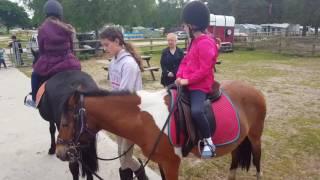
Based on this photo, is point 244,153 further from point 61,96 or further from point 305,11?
point 305,11

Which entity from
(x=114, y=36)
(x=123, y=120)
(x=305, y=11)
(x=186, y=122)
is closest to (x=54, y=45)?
(x=114, y=36)

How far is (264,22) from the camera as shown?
60031 millimetres

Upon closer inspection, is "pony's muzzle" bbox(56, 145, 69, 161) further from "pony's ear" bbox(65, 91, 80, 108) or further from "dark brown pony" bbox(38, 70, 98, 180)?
"dark brown pony" bbox(38, 70, 98, 180)

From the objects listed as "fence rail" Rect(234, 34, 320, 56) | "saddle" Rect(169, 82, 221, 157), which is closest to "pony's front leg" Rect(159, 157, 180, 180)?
"saddle" Rect(169, 82, 221, 157)

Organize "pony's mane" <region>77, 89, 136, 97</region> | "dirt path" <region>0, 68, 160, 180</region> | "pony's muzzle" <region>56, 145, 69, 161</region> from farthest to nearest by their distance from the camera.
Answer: "dirt path" <region>0, 68, 160, 180</region> → "pony's mane" <region>77, 89, 136, 97</region> → "pony's muzzle" <region>56, 145, 69, 161</region>

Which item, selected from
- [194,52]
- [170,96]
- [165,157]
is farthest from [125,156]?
[194,52]

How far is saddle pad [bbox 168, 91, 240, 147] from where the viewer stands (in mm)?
2938

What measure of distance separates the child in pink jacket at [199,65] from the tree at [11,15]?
277 feet

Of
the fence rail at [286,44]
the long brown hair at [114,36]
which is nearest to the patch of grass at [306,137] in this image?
the long brown hair at [114,36]

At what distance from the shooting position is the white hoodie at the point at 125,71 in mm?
3000

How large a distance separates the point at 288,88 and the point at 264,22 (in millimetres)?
54268

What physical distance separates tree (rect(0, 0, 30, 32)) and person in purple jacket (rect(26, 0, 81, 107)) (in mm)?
82889

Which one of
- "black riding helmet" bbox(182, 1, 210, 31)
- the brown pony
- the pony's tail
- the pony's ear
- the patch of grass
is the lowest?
the patch of grass

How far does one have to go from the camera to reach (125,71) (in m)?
3.00
